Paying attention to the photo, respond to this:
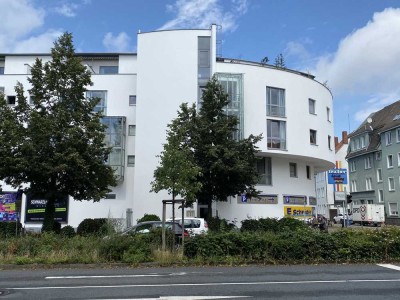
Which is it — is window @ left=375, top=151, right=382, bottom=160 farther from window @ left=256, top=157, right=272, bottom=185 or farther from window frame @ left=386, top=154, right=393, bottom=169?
window @ left=256, top=157, right=272, bottom=185

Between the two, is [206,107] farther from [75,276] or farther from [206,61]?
[75,276]

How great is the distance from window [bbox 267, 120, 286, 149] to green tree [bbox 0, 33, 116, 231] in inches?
742

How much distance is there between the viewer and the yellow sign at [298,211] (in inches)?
1598

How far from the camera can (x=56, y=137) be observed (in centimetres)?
2175

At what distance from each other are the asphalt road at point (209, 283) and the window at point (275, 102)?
86.4ft

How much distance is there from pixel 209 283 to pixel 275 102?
1216 inches

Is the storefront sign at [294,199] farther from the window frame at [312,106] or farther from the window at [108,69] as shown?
the window at [108,69]

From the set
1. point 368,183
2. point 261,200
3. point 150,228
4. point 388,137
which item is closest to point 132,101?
point 261,200

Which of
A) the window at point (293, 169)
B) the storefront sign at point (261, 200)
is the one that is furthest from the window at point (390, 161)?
the storefront sign at point (261, 200)

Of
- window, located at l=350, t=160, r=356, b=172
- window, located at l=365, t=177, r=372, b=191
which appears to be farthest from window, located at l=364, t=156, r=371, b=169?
window, located at l=350, t=160, r=356, b=172

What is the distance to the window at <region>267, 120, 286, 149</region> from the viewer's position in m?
38.9

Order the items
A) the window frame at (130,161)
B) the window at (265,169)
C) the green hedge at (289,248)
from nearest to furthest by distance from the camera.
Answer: the green hedge at (289,248) < the window at (265,169) < the window frame at (130,161)

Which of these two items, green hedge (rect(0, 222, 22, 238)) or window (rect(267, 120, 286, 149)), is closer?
green hedge (rect(0, 222, 22, 238))

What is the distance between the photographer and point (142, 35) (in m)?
39.8
